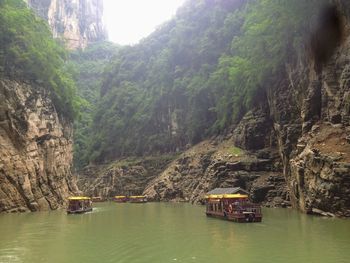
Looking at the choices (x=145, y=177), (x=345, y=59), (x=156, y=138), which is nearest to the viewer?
(x=345, y=59)

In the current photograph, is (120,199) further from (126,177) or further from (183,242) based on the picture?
(183,242)

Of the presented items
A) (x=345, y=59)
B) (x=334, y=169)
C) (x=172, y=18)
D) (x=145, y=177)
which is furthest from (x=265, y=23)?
(x=172, y=18)

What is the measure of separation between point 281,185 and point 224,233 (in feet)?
89.5

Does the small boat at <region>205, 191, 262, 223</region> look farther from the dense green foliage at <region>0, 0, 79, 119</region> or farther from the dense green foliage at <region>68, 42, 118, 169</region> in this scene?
the dense green foliage at <region>68, 42, 118, 169</region>

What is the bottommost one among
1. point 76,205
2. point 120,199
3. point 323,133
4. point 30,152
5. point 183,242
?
point 183,242

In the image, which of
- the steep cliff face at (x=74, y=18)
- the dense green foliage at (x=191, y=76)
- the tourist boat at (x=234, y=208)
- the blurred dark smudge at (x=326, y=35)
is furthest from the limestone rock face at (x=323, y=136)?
the steep cliff face at (x=74, y=18)

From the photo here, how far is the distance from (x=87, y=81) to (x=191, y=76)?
62.7m

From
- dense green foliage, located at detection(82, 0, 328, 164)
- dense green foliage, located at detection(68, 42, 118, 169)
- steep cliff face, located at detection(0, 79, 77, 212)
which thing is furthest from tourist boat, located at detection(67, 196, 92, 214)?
dense green foliage, located at detection(68, 42, 118, 169)

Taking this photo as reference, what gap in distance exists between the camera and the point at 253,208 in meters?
35.2

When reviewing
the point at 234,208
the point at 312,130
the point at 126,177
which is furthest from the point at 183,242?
the point at 126,177

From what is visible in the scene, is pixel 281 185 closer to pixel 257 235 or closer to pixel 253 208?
pixel 253 208

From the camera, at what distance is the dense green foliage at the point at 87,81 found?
4561 inches

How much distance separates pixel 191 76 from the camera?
96062 millimetres

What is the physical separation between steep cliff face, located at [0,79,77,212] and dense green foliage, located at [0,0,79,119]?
2.19 metres
